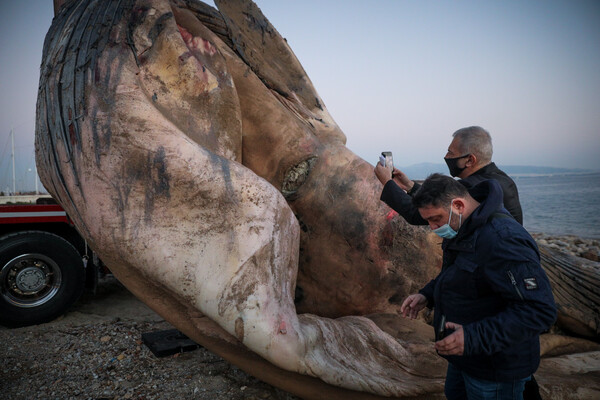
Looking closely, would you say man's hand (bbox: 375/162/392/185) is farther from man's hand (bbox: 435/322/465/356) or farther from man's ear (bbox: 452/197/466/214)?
man's hand (bbox: 435/322/465/356)

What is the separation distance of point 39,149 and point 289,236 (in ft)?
6.12

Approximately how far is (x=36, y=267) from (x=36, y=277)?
110mm

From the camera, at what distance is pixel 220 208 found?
97.6 inches

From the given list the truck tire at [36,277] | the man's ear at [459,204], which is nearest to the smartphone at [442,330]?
the man's ear at [459,204]

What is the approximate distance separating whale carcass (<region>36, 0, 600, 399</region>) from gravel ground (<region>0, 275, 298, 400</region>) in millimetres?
715

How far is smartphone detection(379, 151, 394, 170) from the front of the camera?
2766mm

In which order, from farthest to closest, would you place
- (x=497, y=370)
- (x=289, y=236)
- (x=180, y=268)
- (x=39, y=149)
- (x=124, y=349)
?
(x=124, y=349) < (x=39, y=149) < (x=289, y=236) < (x=180, y=268) < (x=497, y=370)

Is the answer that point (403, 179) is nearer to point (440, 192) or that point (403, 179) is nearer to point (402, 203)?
point (402, 203)

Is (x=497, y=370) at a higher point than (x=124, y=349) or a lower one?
higher

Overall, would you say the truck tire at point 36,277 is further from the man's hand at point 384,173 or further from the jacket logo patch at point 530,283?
the jacket logo patch at point 530,283

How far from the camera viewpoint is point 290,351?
2398 millimetres

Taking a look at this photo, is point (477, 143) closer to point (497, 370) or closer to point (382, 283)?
point (382, 283)

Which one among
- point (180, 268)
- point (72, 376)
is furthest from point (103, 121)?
point (72, 376)

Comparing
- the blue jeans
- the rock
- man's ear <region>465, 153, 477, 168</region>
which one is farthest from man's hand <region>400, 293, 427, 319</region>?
the rock
